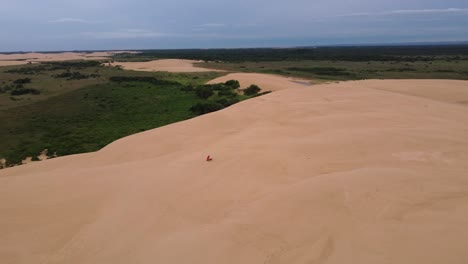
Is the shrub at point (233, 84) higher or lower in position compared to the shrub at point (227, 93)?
higher

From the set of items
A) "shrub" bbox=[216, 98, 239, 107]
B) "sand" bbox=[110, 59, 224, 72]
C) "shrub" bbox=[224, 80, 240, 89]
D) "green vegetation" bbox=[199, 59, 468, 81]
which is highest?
"sand" bbox=[110, 59, 224, 72]

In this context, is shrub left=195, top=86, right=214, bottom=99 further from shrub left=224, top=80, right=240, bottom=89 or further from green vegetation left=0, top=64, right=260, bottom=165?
shrub left=224, top=80, right=240, bottom=89

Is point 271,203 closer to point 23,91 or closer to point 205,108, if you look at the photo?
point 205,108

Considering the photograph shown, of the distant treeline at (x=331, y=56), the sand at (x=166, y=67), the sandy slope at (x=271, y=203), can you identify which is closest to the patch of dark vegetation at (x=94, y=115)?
the sandy slope at (x=271, y=203)

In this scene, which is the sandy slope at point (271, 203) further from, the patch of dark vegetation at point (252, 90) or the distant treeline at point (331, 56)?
the distant treeline at point (331, 56)

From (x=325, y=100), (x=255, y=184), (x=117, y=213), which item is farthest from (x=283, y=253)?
(x=325, y=100)

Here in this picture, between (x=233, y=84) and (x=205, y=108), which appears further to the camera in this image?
(x=233, y=84)

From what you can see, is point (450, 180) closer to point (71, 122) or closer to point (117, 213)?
point (117, 213)

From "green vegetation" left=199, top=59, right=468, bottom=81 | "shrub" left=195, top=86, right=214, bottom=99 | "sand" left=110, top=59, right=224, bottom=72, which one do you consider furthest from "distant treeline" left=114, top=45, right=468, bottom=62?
"shrub" left=195, top=86, right=214, bottom=99

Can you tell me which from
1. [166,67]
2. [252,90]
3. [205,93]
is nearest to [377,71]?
[252,90]
